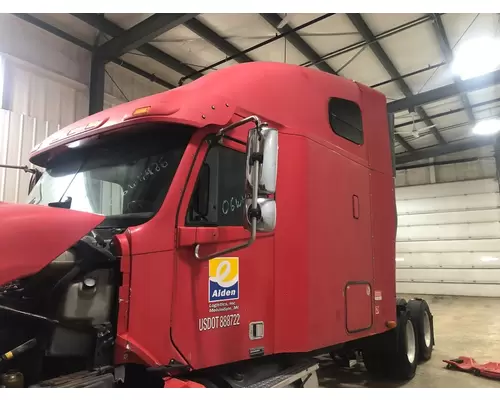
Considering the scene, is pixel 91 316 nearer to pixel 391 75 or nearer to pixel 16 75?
pixel 16 75

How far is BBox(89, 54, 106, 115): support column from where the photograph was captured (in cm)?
709

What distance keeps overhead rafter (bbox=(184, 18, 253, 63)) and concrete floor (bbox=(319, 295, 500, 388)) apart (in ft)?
17.8

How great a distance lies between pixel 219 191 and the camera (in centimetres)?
266

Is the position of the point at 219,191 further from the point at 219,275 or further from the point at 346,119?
the point at 346,119

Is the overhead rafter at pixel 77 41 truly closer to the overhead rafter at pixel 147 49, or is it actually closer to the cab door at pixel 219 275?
the overhead rafter at pixel 147 49

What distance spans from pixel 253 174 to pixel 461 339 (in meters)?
7.34

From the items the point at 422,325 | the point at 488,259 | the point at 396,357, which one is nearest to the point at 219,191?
the point at 396,357

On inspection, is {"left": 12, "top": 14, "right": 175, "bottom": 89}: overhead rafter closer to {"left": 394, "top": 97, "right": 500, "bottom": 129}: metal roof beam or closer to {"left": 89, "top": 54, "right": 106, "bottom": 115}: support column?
{"left": 89, "top": 54, "right": 106, "bottom": 115}: support column

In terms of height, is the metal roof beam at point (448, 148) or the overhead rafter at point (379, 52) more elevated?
the overhead rafter at point (379, 52)

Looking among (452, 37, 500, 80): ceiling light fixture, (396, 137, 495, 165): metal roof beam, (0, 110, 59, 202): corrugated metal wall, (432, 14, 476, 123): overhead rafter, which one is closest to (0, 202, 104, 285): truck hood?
(0, 110, 59, 202): corrugated metal wall

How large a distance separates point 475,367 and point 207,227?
486 centimetres

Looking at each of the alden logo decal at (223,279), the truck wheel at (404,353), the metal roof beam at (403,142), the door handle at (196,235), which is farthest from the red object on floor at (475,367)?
the metal roof beam at (403,142)

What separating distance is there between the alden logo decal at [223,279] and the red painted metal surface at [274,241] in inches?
1.2

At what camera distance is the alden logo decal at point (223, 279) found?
2.50 m
